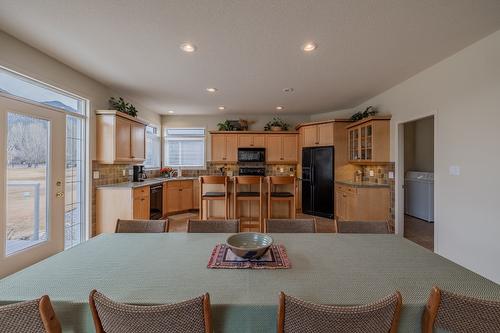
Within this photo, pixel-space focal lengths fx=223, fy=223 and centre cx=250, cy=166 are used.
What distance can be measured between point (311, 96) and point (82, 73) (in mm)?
3867

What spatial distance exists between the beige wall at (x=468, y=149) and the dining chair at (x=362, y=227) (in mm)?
1491

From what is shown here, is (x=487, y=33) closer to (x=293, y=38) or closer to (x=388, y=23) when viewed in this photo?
(x=388, y=23)

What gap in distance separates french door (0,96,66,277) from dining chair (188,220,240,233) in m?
2.12


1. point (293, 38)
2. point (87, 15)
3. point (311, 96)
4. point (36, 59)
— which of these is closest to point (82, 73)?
point (36, 59)

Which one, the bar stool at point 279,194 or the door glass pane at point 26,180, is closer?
the door glass pane at point 26,180

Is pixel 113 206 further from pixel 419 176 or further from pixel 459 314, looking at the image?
pixel 419 176

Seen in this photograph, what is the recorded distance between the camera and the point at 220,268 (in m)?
1.15

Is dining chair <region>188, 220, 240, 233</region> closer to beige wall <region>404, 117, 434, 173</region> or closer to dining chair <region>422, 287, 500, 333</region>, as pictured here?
dining chair <region>422, 287, 500, 333</region>

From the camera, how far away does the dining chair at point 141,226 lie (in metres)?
1.83

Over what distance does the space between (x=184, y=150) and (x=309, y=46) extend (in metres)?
4.62

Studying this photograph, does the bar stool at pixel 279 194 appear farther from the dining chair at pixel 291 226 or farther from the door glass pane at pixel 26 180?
the door glass pane at pixel 26 180

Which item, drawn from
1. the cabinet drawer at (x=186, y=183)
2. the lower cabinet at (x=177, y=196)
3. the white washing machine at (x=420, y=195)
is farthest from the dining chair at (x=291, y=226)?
the white washing machine at (x=420, y=195)

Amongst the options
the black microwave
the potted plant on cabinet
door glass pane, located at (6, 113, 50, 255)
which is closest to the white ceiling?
door glass pane, located at (6, 113, 50, 255)

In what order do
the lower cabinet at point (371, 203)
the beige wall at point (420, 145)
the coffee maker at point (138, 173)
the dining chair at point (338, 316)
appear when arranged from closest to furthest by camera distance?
the dining chair at point (338, 316) < the lower cabinet at point (371, 203) < the coffee maker at point (138, 173) < the beige wall at point (420, 145)
